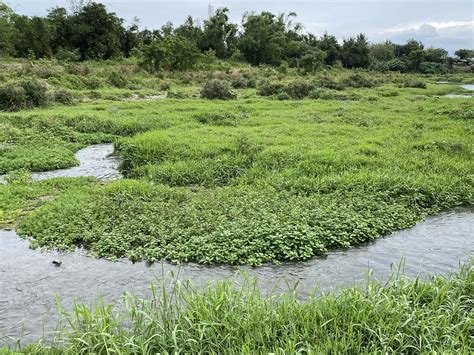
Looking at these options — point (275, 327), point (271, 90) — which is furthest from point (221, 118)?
point (275, 327)

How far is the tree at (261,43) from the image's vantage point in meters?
73.6

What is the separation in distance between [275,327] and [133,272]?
11.7 feet

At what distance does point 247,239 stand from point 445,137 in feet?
39.4

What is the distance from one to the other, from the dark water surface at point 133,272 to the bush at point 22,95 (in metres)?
17.6

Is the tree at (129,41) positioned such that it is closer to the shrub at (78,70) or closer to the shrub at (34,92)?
the shrub at (78,70)

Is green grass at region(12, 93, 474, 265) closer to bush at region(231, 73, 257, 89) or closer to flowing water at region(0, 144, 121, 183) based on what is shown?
flowing water at region(0, 144, 121, 183)

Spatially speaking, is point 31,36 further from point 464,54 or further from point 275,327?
point 464,54

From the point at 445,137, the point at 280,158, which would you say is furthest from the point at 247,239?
the point at 445,137

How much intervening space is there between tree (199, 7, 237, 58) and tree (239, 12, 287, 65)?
2.46m

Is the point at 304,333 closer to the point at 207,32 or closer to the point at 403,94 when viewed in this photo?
the point at 403,94

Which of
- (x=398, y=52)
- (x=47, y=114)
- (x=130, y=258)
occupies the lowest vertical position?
(x=130, y=258)

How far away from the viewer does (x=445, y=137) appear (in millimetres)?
17219

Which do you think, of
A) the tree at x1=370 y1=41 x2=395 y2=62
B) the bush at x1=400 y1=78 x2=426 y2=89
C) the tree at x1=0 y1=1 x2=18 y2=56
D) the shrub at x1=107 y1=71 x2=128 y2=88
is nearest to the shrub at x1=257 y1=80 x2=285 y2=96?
the shrub at x1=107 y1=71 x2=128 y2=88

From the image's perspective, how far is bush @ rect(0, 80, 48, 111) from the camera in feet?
80.6
